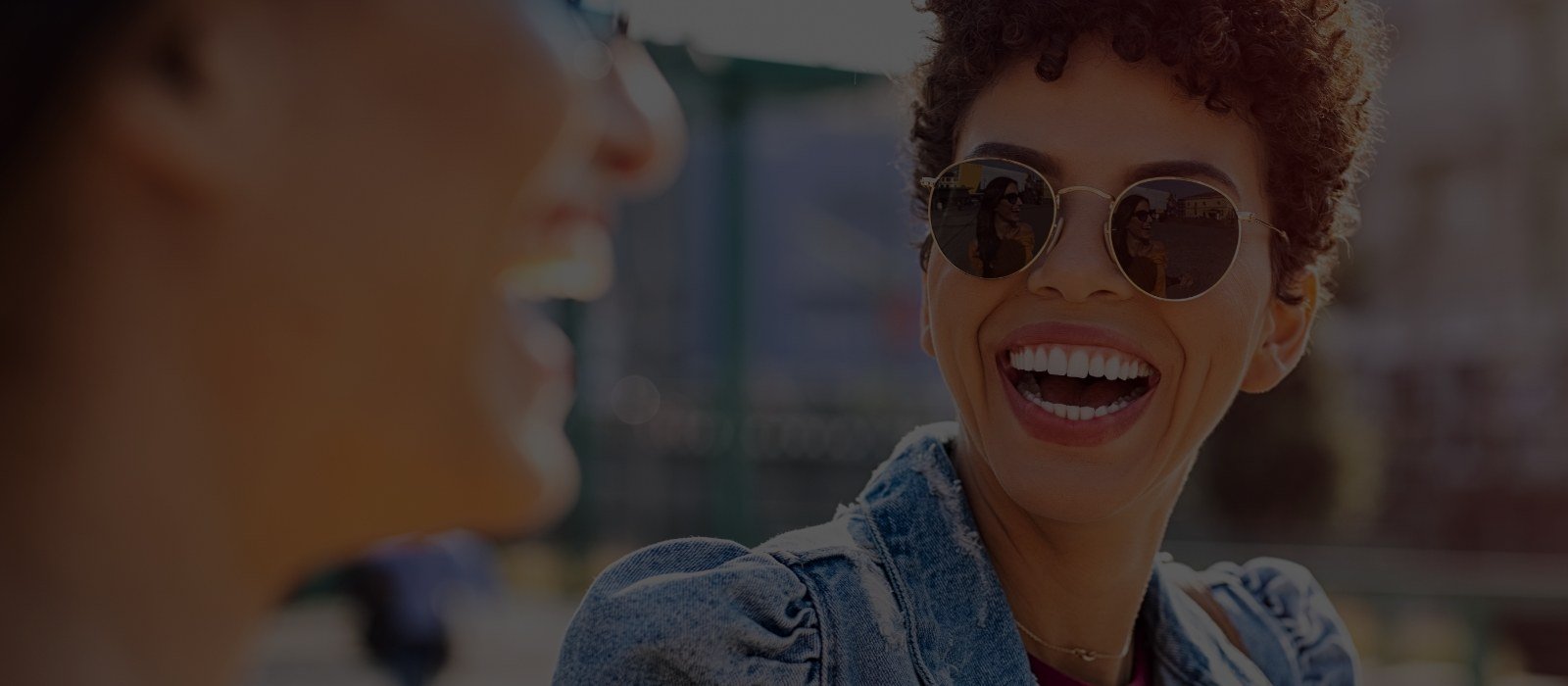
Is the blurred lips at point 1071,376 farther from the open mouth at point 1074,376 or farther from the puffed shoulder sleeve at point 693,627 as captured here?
the puffed shoulder sleeve at point 693,627

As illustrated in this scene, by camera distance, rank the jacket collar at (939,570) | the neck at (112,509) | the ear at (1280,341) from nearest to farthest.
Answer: the neck at (112,509) < the jacket collar at (939,570) < the ear at (1280,341)

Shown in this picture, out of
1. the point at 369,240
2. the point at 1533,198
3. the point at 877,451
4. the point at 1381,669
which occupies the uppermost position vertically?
the point at 369,240

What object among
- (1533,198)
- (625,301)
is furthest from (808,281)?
(1533,198)

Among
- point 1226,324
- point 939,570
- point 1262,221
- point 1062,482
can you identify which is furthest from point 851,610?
point 1262,221

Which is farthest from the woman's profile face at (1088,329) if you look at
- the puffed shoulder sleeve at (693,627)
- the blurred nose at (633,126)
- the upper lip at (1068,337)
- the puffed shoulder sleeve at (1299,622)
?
the blurred nose at (633,126)

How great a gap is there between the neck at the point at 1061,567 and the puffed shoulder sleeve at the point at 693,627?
404 millimetres

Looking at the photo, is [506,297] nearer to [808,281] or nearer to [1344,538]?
[1344,538]

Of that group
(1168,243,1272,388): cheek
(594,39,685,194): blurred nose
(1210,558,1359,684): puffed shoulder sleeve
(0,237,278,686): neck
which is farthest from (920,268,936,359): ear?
(0,237,278,686): neck

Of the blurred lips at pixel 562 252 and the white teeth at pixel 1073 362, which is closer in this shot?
the blurred lips at pixel 562 252

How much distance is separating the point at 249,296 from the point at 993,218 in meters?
1.32

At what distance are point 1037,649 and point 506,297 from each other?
138 centimetres

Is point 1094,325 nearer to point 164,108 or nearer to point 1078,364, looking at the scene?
point 1078,364

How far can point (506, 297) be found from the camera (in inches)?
28.1

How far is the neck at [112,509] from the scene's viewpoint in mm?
613
